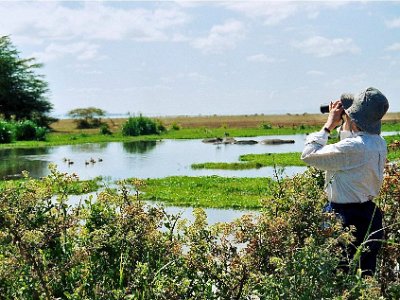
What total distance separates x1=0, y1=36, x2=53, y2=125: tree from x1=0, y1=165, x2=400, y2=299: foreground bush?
4879 cm

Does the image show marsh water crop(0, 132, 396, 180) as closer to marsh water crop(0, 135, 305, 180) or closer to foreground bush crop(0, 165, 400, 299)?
marsh water crop(0, 135, 305, 180)

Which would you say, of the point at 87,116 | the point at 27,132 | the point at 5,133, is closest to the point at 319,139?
the point at 5,133

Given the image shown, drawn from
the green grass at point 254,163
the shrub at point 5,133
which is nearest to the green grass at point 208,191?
the green grass at point 254,163

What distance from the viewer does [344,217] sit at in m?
3.90

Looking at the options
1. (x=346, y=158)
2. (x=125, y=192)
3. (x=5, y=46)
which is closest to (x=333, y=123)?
(x=346, y=158)

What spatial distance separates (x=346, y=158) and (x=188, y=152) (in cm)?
2622

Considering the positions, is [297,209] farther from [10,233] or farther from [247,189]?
[247,189]

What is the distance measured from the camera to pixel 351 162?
151 inches

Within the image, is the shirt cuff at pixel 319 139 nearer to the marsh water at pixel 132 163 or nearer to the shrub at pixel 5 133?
the marsh water at pixel 132 163

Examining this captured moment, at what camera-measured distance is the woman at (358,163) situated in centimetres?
381

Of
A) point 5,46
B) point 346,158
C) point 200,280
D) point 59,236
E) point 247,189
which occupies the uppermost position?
point 5,46

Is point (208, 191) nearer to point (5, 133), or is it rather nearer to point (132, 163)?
point (132, 163)

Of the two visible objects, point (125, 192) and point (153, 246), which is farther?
point (125, 192)

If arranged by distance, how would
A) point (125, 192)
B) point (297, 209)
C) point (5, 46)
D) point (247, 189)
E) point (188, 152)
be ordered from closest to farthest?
point (297, 209)
point (125, 192)
point (247, 189)
point (188, 152)
point (5, 46)
